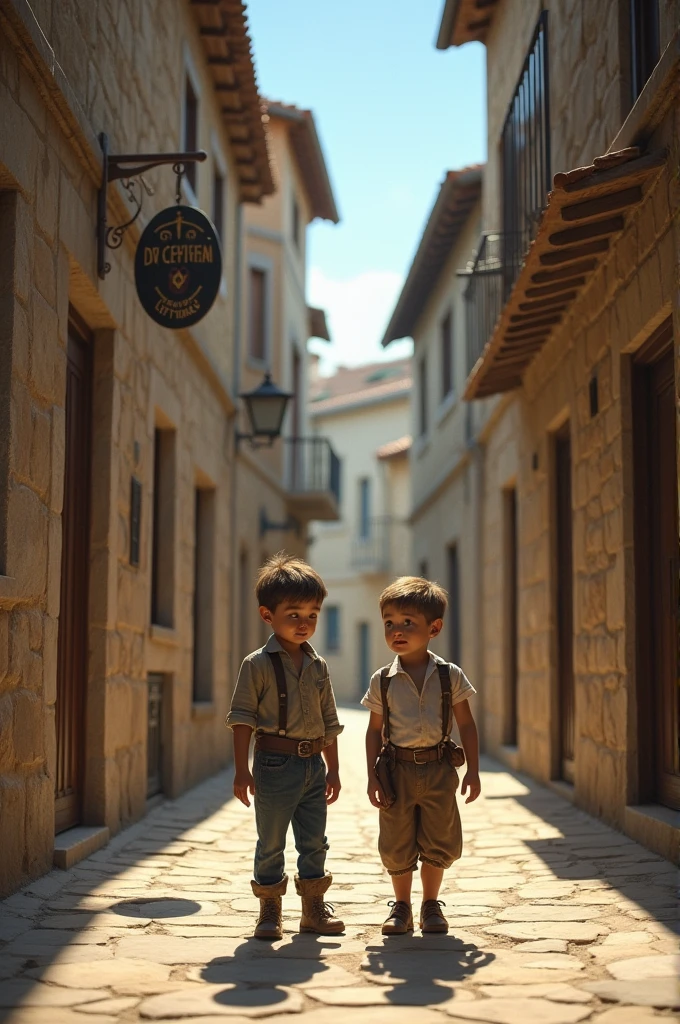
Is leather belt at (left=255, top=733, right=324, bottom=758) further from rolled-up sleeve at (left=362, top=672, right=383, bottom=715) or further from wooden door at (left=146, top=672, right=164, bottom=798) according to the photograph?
wooden door at (left=146, top=672, right=164, bottom=798)

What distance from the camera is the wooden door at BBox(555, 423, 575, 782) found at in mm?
8867

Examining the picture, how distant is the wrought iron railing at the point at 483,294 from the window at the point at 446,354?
3242 millimetres

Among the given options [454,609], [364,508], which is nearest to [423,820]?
[454,609]

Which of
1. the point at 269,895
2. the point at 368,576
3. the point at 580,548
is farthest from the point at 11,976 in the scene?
the point at 368,576

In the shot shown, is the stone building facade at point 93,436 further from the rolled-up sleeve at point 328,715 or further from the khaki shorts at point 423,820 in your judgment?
the khaki shorts at point 423,820

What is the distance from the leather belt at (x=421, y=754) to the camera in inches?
176

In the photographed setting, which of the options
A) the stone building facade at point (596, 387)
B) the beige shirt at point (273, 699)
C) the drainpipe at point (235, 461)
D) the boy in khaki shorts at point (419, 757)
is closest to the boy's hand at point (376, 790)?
the boy in khaki shorts at point (419, 757)

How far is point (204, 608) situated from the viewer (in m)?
11.7

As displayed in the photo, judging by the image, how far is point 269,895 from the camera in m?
4.37

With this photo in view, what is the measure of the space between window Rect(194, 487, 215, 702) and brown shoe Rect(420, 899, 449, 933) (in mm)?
7289

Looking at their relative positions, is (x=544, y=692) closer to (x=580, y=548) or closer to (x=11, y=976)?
(x=580, y=548)

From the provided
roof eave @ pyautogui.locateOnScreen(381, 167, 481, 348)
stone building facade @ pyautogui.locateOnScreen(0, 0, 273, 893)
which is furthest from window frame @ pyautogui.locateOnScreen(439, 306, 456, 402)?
stone building facade @ pyautogui.locateOnScreen(0, 0, 273, 893)

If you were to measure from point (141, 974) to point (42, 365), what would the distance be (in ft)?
8.57

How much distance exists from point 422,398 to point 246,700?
16128mm
